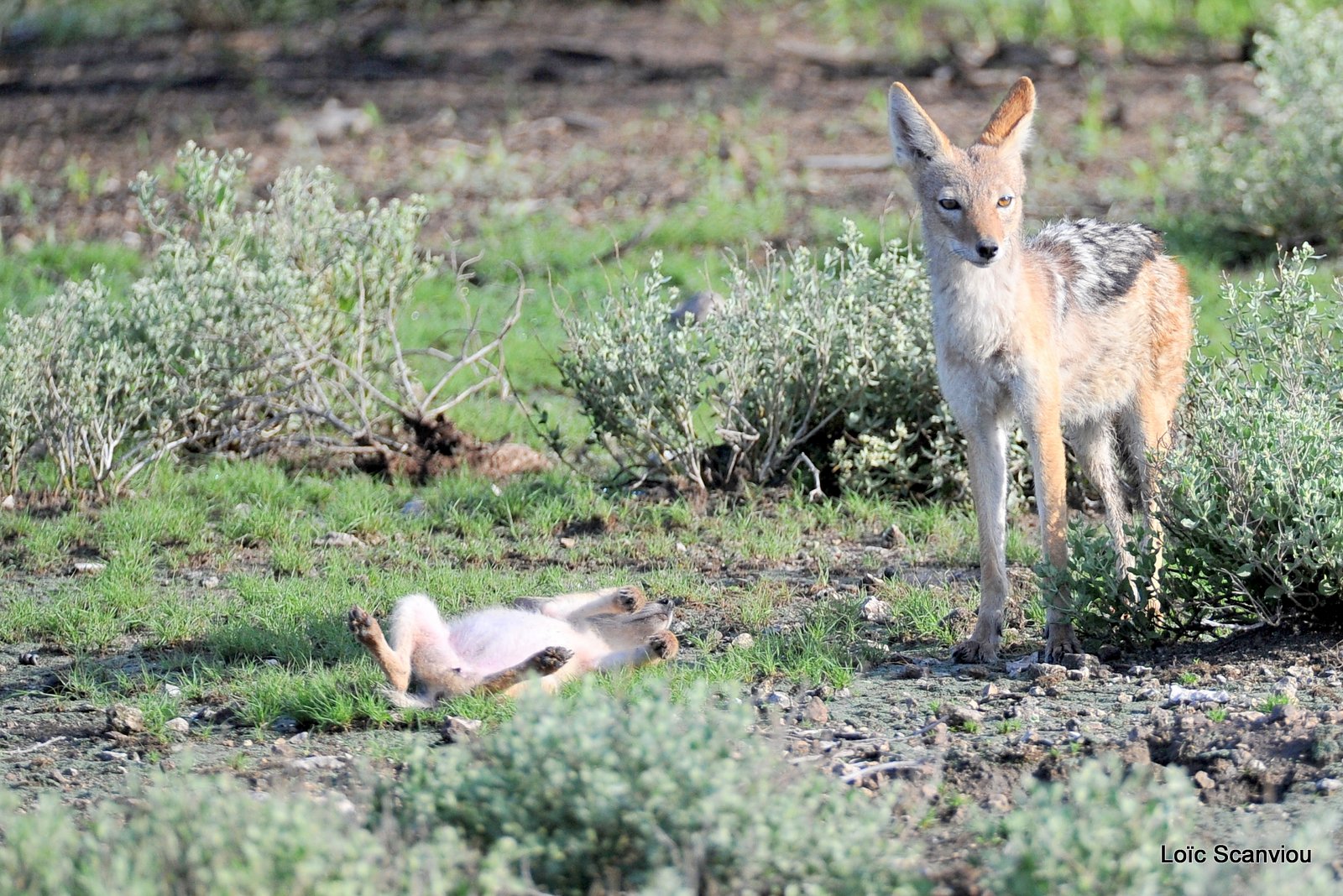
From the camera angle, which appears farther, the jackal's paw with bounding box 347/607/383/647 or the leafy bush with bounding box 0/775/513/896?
the jackal's paw with bounding box 347/607/383/647

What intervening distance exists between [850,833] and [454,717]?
1.97 meters

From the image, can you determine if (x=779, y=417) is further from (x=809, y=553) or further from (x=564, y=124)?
(x=564, y=124)

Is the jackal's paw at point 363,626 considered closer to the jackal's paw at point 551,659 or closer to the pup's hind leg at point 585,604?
the jackal's paw at point 551,659

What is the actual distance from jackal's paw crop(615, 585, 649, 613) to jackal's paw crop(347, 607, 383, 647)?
43.2 inches

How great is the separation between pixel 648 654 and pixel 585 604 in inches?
16.9

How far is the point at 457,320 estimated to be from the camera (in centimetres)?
1062

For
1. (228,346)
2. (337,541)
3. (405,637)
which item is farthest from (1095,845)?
(228,346)

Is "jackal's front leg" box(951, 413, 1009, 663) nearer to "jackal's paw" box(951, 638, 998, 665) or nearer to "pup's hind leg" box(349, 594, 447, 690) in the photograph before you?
"jackal's paw" box(951, 638, 998, 665)

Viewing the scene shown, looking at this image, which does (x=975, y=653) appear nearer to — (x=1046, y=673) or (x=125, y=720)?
(x=1046, y=673)

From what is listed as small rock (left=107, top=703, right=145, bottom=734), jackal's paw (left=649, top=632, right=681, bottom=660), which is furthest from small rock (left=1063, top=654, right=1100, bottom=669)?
small rock (left=107, top=703, right=145, bottom=734)

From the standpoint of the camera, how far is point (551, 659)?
5.15m

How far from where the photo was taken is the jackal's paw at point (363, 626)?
198 inches

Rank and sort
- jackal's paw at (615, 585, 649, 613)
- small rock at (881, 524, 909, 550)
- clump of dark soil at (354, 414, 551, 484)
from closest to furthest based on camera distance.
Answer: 1. jackal's paw at (615, 585, 649, 613)
2. small rock at (881, 524, 909, 550)
3. clump of dark soil at (354, 414, 551, 484)

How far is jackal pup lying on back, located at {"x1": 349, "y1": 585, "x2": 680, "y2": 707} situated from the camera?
17.3 feet
